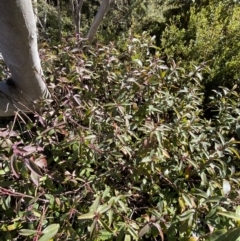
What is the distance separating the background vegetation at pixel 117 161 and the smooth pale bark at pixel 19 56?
113mm

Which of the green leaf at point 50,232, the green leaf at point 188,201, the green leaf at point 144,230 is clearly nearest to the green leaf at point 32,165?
the green leaf at point 50,232

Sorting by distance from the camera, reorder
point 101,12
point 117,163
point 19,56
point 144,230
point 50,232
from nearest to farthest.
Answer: point 50,232 < point 144,230 < point 19,56 < point 117,163 < point 101,12

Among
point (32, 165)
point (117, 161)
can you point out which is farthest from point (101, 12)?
point (32, 165)

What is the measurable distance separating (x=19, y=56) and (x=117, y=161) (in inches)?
28.3

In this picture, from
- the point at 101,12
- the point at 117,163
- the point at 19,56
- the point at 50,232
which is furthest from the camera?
the point at 101,12

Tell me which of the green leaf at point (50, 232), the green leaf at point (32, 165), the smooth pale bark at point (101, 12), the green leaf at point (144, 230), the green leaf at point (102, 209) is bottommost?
the green leaf at point (144, 230)

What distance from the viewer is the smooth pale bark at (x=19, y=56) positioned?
961 mm

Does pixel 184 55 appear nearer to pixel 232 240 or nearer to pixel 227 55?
pixel 227 55

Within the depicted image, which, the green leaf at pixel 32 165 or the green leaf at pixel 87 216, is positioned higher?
the green leaf at pixel 32 165

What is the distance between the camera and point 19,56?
1165 mm

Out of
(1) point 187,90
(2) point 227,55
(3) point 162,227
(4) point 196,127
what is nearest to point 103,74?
(1) point 187,90

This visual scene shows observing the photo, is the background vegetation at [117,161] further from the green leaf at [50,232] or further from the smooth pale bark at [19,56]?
the smooth pale bark at [19,56]

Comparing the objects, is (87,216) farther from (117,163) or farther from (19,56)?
(19,56)

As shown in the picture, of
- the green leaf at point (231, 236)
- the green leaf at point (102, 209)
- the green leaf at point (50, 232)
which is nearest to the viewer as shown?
the green leaf at point (231, 236)
